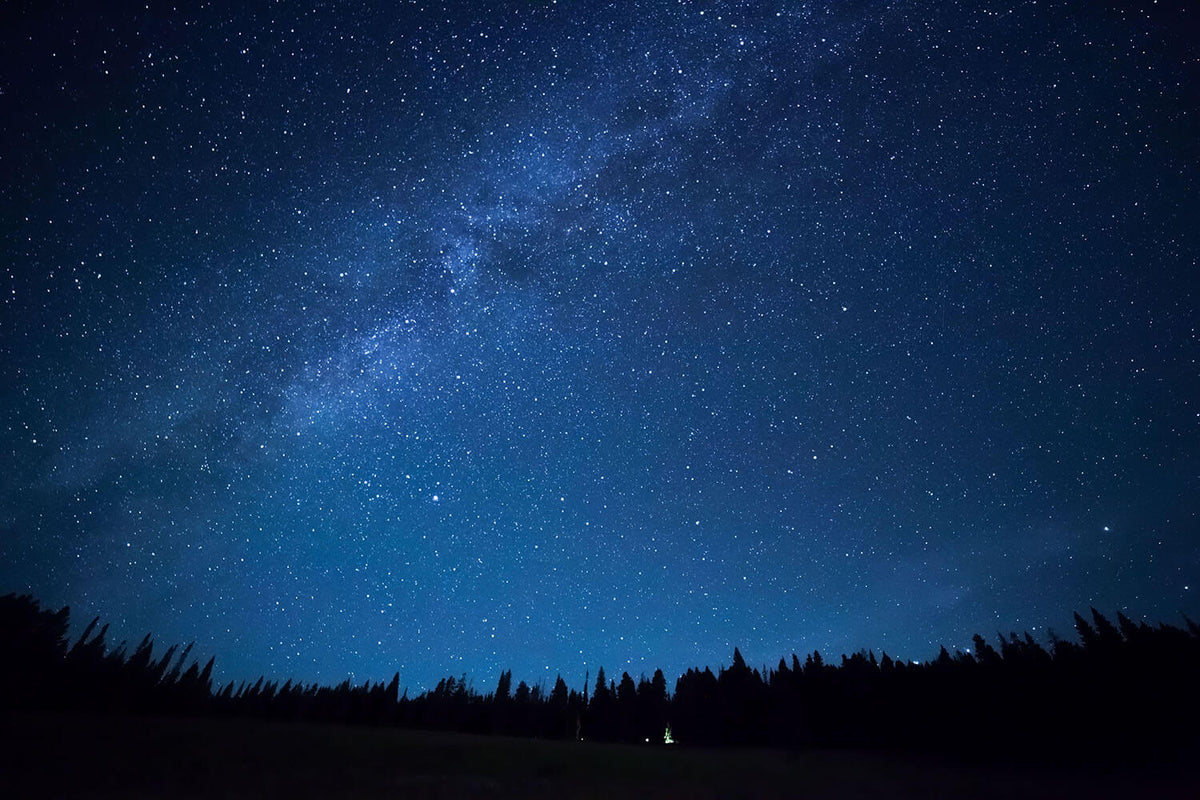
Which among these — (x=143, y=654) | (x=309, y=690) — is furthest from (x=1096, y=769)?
(x=143, y=654)

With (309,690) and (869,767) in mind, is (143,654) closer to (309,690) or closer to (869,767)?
(309,690)

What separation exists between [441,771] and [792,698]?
57.9 m

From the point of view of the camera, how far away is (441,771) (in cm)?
3753

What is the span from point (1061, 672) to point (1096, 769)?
16.8m

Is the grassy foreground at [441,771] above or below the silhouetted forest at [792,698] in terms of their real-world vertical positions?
below

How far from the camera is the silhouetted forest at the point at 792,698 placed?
5288 centimetres

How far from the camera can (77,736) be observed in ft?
147

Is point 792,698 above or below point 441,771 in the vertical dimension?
above

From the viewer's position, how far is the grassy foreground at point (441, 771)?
32.0m

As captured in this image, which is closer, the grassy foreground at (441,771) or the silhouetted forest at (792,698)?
the grassy foreground at (441,771)

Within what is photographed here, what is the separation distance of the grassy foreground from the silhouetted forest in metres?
10.8

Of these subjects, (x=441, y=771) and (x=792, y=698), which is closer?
(x=441, y=771)

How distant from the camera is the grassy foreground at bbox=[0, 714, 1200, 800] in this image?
105 ft

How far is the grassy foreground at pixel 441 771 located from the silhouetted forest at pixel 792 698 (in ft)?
35.5
